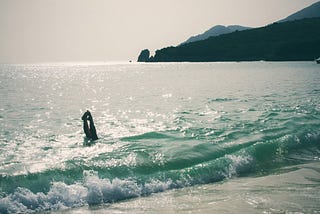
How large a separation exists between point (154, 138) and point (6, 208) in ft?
36.7

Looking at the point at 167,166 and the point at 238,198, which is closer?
the point at 238,198

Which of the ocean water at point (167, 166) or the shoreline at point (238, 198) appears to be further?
the ocean water at point (167, 166)

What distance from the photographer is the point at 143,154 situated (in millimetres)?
17094

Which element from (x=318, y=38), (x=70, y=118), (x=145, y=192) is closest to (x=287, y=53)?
(x=318, y=38)

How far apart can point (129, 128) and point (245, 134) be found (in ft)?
29.0

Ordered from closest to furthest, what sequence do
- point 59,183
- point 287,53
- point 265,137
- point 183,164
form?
point 59,183 → point 183,164 → point 265,137 → point 287,53

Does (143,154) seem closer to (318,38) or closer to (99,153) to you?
(99,153)

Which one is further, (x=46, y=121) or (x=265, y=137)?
(x=46, y=121)

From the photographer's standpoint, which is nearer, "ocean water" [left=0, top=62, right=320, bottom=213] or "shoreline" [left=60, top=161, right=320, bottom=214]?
"shoreline" [left=60, top=161, right=320, bottom=214]

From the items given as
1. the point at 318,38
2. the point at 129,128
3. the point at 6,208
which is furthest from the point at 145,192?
the point at 318,38

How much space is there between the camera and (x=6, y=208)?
1104 centimetres

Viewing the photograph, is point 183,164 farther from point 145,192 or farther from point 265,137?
point 265,137

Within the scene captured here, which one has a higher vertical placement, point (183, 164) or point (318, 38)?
point (318, 38)

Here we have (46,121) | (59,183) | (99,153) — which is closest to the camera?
(59,183)
